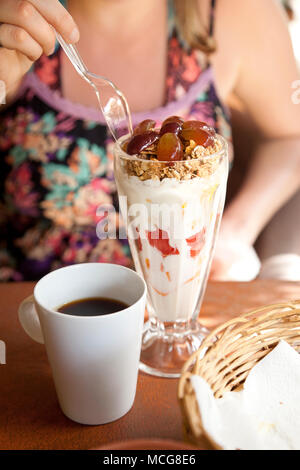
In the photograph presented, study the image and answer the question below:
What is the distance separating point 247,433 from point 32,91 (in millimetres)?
753

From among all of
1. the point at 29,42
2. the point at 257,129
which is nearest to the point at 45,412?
the point at 29,42

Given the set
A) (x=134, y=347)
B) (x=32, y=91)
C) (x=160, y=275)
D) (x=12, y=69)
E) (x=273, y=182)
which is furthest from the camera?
(x=273, y=182)

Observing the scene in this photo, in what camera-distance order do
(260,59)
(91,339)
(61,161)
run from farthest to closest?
(260,59), (61,161), (91,339)

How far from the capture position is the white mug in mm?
388

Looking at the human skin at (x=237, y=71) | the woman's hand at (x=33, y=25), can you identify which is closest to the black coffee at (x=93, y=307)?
the woman's hand at (x=33, y=25)

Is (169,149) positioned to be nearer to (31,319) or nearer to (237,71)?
(31,319)

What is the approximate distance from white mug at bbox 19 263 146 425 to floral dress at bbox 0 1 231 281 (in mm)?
517

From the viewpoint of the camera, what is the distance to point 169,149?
1.49ft

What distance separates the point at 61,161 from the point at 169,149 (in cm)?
53

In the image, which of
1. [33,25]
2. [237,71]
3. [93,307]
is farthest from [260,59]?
[93,307]

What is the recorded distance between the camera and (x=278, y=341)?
17.3 inches

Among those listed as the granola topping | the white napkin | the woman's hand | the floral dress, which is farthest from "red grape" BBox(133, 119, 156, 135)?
the floral dress

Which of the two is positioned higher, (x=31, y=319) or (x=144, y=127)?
(x=144, y=127)
